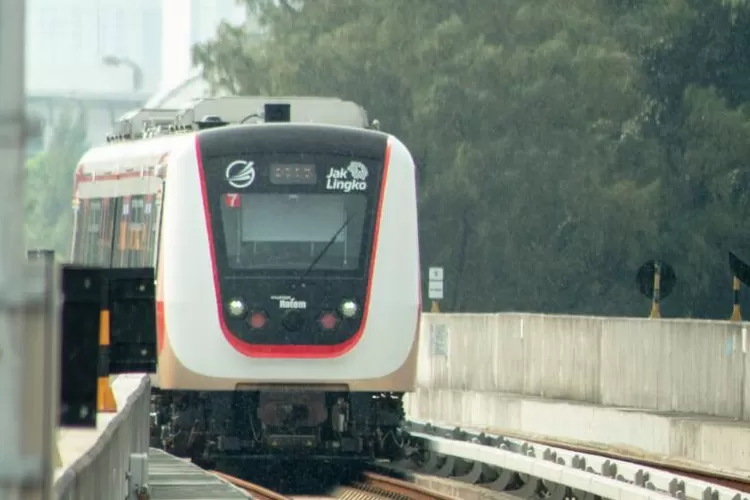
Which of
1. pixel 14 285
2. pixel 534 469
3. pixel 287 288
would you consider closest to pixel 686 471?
pixel 534 469

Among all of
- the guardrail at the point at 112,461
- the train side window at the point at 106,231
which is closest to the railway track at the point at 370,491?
the guardrail at the point at 112,461

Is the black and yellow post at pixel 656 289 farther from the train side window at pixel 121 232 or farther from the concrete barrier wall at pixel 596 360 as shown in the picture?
the train side window at pixel 121 232

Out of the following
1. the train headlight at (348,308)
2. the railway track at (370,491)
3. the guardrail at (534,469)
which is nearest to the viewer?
the guardrail at (534,469)

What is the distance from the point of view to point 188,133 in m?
20.8

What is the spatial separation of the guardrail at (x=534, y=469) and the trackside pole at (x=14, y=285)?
11.4 meters

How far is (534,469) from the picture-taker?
59.9 feet

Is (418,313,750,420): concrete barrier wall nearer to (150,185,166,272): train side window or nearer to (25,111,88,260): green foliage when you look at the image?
(150,185,166,272): train side window

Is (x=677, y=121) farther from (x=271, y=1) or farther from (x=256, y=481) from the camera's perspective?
(x=256, y=481)

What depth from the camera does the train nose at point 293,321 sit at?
65.2 ft

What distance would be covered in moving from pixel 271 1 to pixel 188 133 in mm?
37251

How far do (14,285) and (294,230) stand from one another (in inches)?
638

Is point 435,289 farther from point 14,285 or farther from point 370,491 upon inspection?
point 14,285

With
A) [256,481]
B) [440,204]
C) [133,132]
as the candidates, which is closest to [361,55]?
[440,204]

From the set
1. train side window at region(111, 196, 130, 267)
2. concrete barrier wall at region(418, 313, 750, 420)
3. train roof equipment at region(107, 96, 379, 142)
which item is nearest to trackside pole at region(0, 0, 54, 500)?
train roof equipment at region(107, 96, 379, 142)
